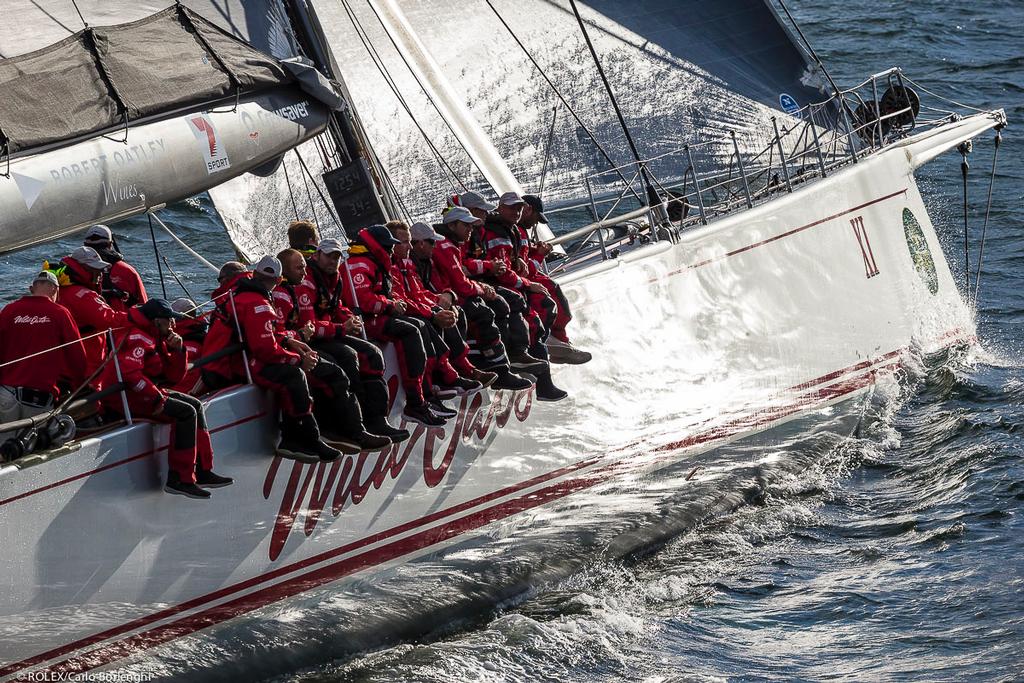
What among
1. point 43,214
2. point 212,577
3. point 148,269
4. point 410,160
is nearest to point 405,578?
point 212,577

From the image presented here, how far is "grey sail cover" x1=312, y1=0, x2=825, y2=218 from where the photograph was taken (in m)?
11.5

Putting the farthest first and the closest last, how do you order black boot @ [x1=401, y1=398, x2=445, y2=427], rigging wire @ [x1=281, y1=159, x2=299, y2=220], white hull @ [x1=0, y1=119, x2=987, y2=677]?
rigging wire @ [x1=281, y1=159, x2=299, y2=220]
black boot @ [x1=401, y1=398, x2=445, y2=427]
white hull @ [x1=0, y1=119, x2=987, y2=677]

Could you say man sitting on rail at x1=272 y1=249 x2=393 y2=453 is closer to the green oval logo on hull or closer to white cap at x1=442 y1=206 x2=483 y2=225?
white cap at x1=442 y1=206 x2=483 y2=225

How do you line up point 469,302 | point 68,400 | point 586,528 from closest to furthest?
point 68,400 → point 469,302 → point 586,528

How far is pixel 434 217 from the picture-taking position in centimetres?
1123

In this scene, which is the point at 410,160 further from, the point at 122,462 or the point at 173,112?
the point at 122,462

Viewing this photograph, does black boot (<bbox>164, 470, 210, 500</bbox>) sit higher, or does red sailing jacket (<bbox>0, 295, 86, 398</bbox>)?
red sailing jacket (<bbox>0, 295, 86, 398</bbox>)

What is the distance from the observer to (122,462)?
6.25 metres

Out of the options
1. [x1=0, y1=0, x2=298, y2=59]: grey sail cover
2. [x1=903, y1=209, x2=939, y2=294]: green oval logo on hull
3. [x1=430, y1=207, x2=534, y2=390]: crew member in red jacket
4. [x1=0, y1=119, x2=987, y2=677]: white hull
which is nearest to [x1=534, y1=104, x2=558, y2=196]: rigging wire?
[x1=0, y1=119, x2=987, y2=677]: white hull

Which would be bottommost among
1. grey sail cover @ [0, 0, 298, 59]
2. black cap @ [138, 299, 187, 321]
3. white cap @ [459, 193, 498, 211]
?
white cap @ [459, 193, 498, 211]

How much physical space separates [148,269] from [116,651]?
8.43m

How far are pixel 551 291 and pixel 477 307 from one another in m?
0.75

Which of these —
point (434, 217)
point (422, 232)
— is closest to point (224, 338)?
point (422, 232)

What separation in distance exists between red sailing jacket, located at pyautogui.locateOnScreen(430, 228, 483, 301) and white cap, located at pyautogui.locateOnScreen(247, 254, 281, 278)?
151cm
